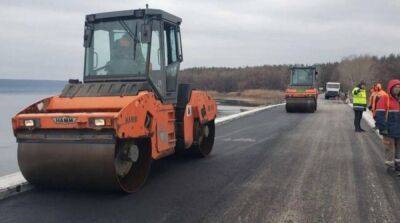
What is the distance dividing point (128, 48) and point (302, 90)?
17.3 metres

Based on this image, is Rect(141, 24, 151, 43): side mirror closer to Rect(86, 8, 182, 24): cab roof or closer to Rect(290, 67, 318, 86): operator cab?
Rect(86, 8, 182, 24): cab roof

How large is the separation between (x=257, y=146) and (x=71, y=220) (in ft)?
21.2

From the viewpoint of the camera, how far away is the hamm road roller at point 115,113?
5906 millimetres

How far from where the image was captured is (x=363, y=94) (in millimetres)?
15180

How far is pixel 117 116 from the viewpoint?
577 cm

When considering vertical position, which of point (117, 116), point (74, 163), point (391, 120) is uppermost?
point (117, 116)

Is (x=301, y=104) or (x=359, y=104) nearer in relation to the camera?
(x=359, y=104)

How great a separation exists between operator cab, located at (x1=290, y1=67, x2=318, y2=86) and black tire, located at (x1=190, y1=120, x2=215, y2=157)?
14802 millimetres

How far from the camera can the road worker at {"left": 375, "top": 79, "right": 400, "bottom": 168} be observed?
7934mm

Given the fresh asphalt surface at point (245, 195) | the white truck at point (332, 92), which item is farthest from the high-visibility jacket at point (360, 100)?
the white truck at point (332, 92)

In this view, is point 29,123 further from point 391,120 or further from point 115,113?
point 391,120

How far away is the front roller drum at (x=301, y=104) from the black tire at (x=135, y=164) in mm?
17395

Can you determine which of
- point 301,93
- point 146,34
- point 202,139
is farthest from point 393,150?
point 301,93

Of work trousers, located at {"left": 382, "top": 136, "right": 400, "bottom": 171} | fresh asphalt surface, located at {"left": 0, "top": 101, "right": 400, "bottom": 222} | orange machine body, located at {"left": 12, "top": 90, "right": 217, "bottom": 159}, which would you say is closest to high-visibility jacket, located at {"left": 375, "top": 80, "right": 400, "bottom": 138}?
work trousers, located at {"left": 382, "top": 136, "right": 400, "bottom": 171}
